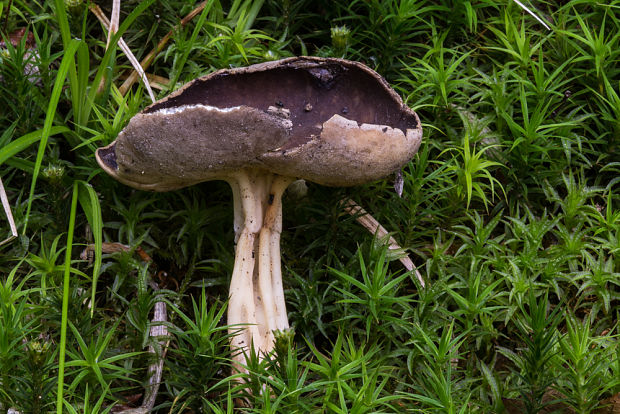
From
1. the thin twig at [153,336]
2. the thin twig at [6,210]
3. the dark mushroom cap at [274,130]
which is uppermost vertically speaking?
the dark mushroom cap at [274,130]

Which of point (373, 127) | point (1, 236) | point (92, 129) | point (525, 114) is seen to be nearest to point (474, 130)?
point (525, 114)

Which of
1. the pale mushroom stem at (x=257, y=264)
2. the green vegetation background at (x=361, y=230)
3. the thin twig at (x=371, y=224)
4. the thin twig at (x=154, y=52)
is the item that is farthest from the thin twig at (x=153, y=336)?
the thin twig at (x=371, y=224)

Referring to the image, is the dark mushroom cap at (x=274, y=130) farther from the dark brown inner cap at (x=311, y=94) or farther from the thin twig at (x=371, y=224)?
the thin twig at (x=371, y=224)

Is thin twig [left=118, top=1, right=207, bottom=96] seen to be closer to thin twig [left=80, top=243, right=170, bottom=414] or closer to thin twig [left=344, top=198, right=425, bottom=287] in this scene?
thin twig [left=80, top=243, right=170, bottom=414]

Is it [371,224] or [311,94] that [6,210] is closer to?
[311,94]

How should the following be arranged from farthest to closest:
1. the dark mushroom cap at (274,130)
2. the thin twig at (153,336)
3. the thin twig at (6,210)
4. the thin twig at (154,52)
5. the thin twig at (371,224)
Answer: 1. the thin twig at (154,52)
2. the thin twig at (371,224)
3. the thin twig at (6,210)
4. the thin twig at (153,336)
5. the dark mushroom cap at (274,130)
